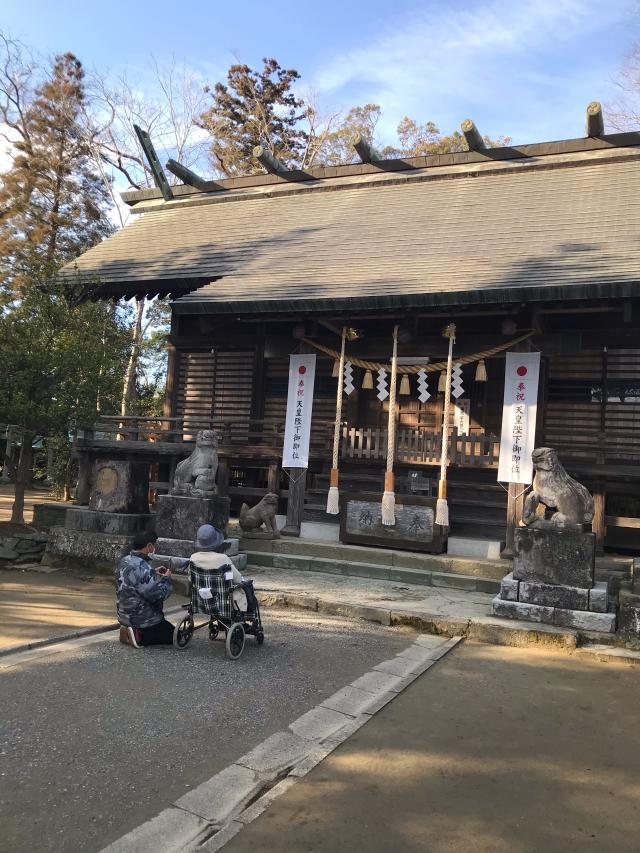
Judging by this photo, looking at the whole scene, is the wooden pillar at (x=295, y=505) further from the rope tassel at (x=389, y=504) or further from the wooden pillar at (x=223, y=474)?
the rope tassel at (x=389, y=504)

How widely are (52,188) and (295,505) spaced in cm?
1874

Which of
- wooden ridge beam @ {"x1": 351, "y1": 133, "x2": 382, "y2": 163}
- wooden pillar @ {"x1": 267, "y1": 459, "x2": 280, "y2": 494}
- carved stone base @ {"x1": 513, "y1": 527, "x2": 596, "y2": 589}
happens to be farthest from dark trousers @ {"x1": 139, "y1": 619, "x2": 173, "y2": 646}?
wooden ridge beam @ {"x1": 351, "y1": 133, "x2": 382, "y2": 163}

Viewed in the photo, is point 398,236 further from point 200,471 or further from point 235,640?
point 235,640

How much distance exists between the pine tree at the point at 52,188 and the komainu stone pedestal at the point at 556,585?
64.9 ft

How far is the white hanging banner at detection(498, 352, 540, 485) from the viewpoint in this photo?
848 centimetres

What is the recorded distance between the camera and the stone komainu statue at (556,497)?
6.54m

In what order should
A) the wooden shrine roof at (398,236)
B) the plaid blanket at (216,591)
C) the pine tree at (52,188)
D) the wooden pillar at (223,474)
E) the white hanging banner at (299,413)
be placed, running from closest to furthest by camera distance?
1. the plaid blanket at (216,591)
2. the wooden shrine roof at (398,236)
3. the white hanging banner at (299,413)
4. the wooden pillar at (223,474)
5. the pine tree at (52,188)

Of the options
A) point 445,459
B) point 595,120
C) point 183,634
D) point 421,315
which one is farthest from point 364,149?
point 183,634

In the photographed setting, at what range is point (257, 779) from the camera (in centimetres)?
325

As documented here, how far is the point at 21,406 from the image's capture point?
9.36 metres

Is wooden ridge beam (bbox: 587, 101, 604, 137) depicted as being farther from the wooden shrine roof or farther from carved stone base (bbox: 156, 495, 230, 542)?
carved stone base (bbox: 156, 495, 230, 542)

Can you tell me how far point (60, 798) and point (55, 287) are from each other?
9.33 m

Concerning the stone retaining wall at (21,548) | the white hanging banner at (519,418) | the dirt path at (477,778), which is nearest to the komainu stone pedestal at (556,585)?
the dirt path at (477,778)

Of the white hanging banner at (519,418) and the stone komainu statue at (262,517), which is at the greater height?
the white hanging banner at (519,418)
